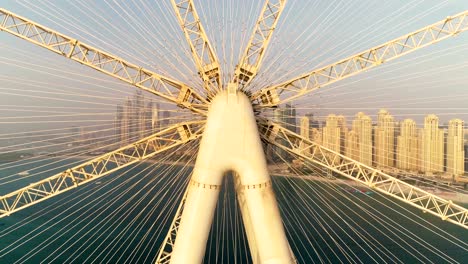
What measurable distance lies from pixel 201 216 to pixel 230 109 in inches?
77.7

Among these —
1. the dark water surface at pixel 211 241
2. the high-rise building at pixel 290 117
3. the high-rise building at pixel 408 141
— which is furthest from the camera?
the dark water surface at pixel 211 241

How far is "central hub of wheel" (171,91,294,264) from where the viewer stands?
5.21 meters

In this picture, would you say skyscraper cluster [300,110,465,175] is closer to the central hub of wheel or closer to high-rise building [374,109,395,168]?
high-rise building [374,109,395,168]

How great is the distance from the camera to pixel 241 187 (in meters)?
5.60

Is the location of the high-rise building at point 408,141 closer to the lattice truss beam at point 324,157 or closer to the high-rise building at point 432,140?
the high-rise building at point 432,140

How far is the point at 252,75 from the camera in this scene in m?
6.18

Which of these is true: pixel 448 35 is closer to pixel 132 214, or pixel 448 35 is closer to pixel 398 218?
pixel 132 214

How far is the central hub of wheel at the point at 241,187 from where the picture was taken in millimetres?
5215

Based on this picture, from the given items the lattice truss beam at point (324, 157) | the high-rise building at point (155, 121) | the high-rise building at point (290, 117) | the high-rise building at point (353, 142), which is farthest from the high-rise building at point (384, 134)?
the high-rise building at point (155, 121)

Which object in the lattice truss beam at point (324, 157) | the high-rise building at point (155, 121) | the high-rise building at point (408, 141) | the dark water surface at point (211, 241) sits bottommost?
the dark water surface at point (211, 241)

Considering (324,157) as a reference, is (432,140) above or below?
below

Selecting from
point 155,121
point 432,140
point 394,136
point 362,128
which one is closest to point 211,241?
point 362,128

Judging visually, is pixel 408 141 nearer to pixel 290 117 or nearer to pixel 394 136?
pixel 394 136

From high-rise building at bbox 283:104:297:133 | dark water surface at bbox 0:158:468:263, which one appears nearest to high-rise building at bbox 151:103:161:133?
high-rise building at bbox 283:104:297:133
